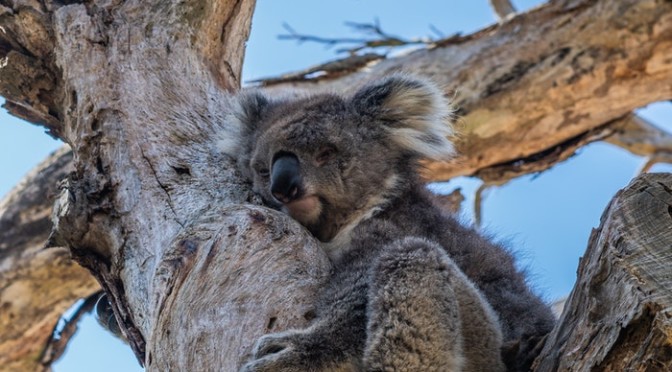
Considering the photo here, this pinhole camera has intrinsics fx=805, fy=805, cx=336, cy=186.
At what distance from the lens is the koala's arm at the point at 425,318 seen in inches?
121

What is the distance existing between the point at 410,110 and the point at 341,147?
0.59 metres

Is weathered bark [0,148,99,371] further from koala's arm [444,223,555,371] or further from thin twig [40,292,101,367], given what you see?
koala's arm [444,223,555,371]

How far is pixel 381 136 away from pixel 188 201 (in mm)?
1428

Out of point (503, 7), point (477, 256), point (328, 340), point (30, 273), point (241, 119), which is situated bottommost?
point (30, 273)

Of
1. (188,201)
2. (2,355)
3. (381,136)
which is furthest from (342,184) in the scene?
(2,355)

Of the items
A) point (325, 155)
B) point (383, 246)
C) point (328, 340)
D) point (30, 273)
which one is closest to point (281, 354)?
point (328, 340)

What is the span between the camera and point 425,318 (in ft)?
10.3

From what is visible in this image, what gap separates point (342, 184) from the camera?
4465 mm

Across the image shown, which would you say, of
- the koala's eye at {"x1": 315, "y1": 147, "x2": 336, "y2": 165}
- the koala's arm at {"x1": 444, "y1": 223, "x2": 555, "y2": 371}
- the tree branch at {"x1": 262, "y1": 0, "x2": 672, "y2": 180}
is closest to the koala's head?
the koala's eye at {"x1": 315, "y1": 147, "x2": 336, "y2": 165}

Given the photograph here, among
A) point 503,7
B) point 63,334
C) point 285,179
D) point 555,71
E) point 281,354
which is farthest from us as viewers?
point 503,7

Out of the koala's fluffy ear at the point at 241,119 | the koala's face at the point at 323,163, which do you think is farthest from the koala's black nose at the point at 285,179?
the koala's fluffy ear at the point at 241,119

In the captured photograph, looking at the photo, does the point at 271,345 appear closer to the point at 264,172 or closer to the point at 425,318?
the point at 425,318

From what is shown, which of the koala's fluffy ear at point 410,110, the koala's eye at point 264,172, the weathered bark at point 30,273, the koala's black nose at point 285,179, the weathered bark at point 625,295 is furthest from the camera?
the weathered bark at point 30,273

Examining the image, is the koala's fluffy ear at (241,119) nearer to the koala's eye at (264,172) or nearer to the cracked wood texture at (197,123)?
the cracked wood texture at (197,123)
